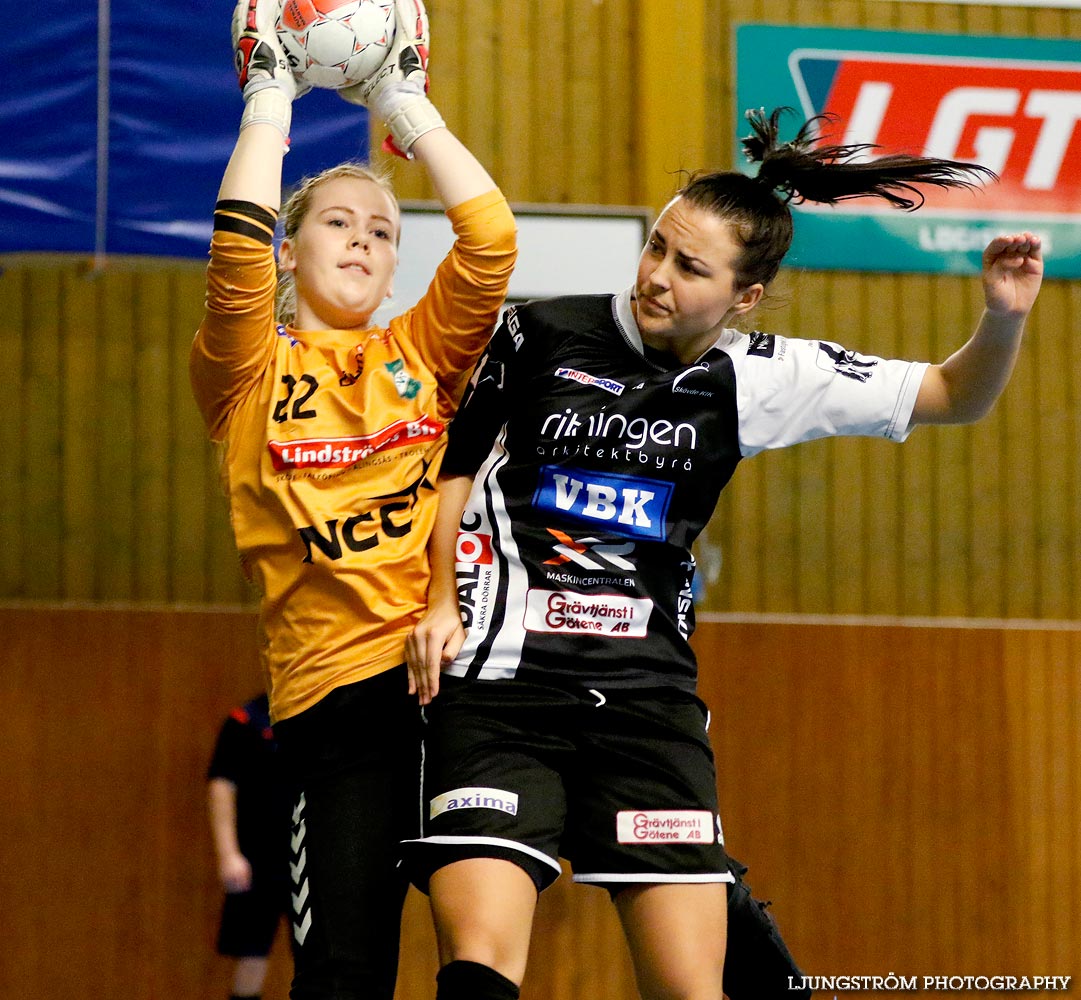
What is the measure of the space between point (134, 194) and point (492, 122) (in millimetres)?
1338

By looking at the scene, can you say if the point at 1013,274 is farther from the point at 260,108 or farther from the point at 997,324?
the point at 260,108

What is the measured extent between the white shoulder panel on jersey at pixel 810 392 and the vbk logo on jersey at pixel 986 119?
296 centimetres

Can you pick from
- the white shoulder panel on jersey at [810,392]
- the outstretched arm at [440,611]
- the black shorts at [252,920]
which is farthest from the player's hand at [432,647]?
the black shorts at [252,920]

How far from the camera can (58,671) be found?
450cm

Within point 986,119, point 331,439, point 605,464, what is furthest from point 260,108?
point 986,119

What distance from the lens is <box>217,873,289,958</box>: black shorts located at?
13.3 ft

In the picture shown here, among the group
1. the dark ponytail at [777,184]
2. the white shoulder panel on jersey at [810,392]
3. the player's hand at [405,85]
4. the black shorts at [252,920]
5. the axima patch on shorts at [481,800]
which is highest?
the player's hand at [405,85]

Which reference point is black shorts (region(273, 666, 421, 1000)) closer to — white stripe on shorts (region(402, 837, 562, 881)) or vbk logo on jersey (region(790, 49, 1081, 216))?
white stripe on shorts (region(402, 837, 562, 881))

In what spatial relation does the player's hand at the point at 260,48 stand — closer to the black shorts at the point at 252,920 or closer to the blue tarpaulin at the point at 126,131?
the blue tarpaulin at the point at 126,131

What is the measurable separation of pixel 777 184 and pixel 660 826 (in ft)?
3.83

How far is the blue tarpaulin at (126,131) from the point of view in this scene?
14.2 feet

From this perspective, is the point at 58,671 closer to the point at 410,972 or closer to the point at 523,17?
the point at 410,972

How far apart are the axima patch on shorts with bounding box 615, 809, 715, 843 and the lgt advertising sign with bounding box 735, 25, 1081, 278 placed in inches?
126

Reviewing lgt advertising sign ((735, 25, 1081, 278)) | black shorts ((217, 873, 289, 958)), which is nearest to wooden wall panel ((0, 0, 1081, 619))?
lgt advertising sign ((735, 25, 1081, 278))
